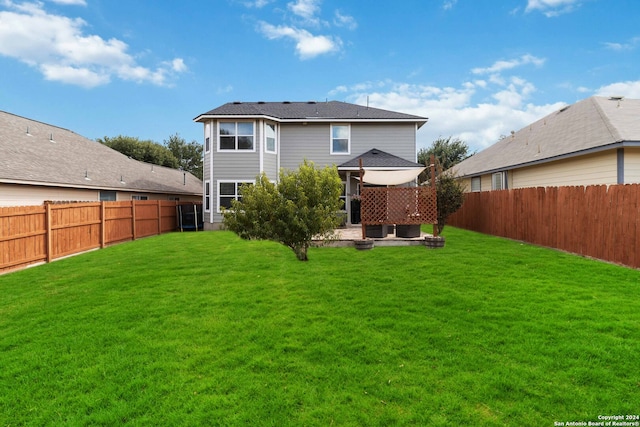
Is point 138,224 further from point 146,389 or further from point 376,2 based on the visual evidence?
point 376,2

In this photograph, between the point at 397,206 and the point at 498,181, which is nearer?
the point at 397,206

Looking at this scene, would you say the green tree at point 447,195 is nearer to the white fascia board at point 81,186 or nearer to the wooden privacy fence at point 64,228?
the wooden privacy fence at point 64,228

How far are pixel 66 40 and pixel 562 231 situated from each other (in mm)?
26684

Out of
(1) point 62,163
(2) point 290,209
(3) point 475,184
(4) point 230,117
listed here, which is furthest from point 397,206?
(1) point 62,163

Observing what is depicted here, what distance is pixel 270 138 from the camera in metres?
18.4

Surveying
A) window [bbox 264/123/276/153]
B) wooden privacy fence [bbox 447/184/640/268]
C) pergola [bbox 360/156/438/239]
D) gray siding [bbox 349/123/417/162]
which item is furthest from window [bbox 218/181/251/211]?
wooden privacy fence [bbox 447/184/640/268]

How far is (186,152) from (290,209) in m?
49.6

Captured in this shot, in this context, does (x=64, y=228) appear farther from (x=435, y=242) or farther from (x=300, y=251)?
(x=435, y=242)

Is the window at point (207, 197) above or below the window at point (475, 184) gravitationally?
below

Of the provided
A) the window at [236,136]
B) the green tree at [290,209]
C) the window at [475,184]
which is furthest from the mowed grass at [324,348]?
the window at [475,184]

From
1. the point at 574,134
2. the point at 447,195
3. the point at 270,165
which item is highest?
the point at 574,134

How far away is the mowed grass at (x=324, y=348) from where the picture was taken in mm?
2887

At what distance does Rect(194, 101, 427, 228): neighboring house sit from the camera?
1784cm

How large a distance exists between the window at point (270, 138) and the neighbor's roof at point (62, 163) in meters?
7.71
